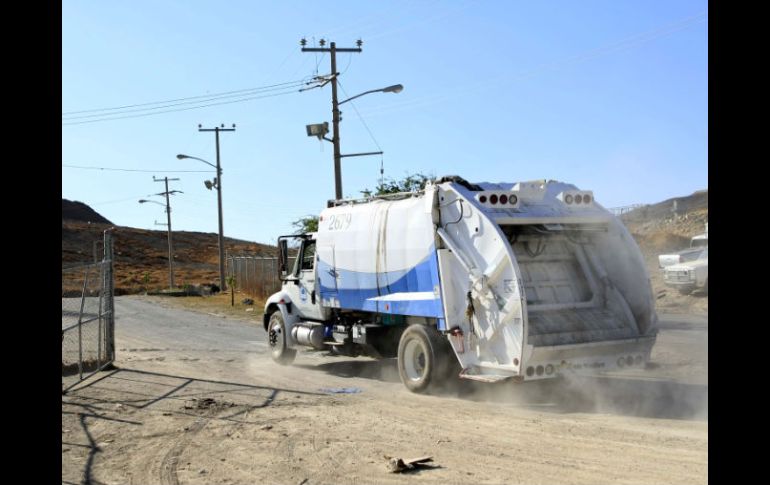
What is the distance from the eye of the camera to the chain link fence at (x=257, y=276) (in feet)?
121

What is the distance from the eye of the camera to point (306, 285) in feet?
48.7

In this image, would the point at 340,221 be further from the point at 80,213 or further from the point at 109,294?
the point at 80,213

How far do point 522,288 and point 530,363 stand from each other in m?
0.96

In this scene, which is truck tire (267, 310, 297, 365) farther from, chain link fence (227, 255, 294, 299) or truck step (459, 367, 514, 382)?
chain link fence (227, 255, 294, 299)

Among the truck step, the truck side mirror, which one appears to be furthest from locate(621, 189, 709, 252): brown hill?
the truck step

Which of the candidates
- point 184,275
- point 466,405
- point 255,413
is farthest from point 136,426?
point 184,275

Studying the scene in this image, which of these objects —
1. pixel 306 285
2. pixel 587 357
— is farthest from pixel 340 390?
pixel 587 357

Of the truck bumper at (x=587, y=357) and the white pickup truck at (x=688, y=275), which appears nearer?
the truck bumper at (x=587, y=357)

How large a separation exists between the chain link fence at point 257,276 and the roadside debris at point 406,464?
27.7 meters

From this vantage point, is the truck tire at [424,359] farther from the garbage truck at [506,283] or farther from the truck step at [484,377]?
the truck step at [484,377]

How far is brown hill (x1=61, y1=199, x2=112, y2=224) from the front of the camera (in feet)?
462

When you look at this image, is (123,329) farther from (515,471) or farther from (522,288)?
(515,471)

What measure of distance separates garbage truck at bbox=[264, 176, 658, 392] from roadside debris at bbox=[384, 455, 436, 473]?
265cm

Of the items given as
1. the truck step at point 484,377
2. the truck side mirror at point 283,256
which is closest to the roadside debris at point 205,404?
the truck step at point 484,377
